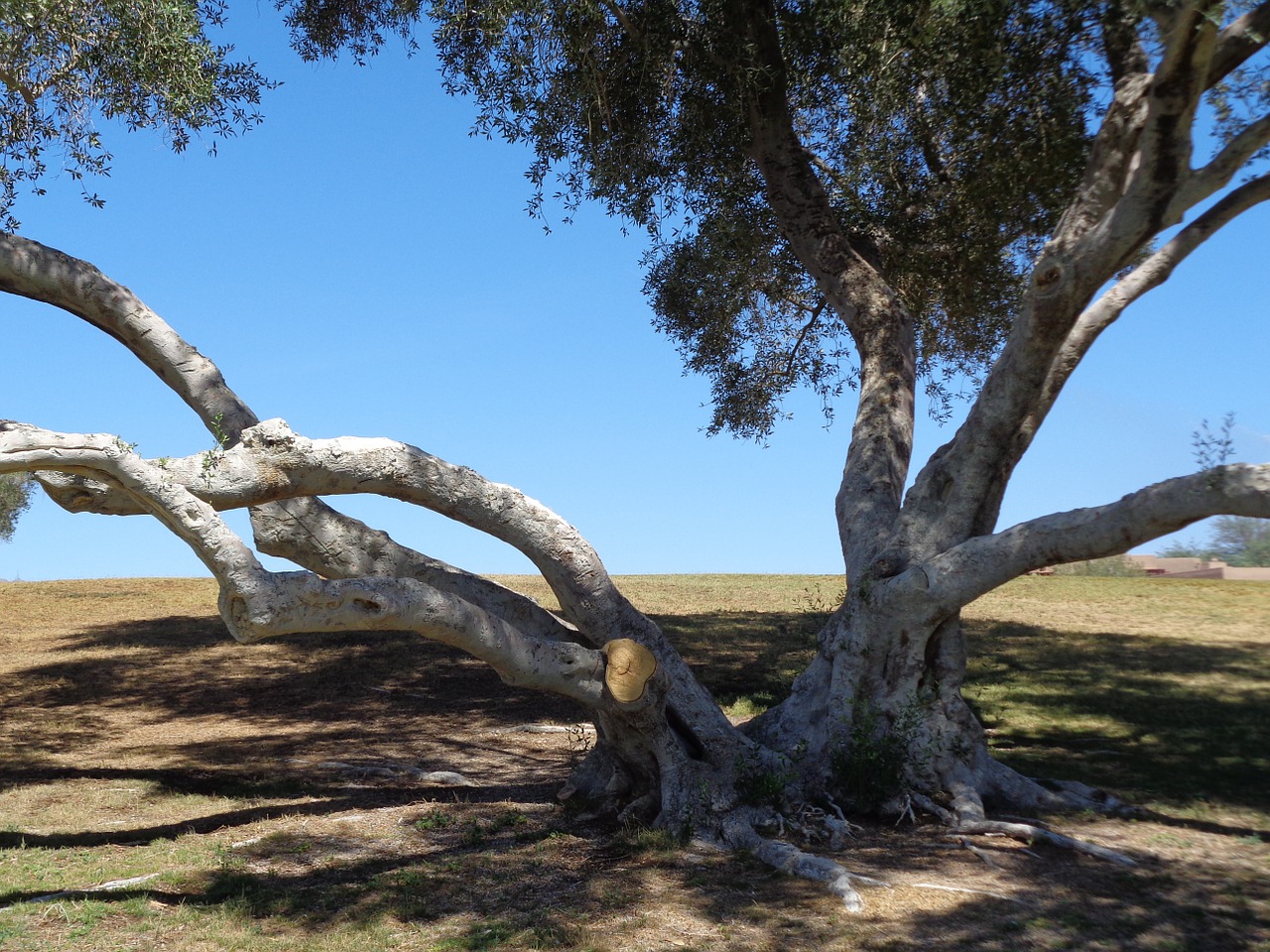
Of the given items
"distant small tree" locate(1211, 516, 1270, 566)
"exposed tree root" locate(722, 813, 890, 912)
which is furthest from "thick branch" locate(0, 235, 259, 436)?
"distant small tree" locate(1211, 516, 1270, 566)

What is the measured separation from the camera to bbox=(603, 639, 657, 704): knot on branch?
7570 millimetres

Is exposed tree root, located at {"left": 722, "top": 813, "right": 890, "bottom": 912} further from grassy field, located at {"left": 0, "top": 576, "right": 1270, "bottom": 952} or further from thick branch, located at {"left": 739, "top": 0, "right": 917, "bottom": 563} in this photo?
thick branch, located at {"left": 739, "top": 0, "right": 917, "bottom": 563}

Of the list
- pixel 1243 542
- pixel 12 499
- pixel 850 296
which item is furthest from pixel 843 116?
pixel 1243 542

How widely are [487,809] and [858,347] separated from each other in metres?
5.47

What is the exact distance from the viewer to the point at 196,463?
21.6 ft

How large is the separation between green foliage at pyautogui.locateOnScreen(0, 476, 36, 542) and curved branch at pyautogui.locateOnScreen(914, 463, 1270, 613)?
1422 inches

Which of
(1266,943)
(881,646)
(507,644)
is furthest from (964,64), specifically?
(1266,943)

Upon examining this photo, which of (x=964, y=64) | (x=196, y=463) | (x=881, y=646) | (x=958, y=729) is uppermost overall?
(x=964, y=64)

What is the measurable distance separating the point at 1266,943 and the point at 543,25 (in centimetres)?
902

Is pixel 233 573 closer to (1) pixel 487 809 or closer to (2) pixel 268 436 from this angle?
(2) pixel 268 436

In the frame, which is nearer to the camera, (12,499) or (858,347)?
(858,347)

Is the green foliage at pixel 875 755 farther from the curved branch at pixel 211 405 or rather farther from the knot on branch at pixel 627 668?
the curved branch at pixel 211 405

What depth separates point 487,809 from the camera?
8758mm

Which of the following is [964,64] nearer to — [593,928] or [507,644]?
[507,644]
